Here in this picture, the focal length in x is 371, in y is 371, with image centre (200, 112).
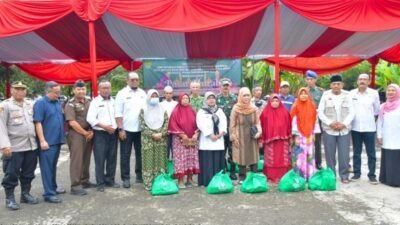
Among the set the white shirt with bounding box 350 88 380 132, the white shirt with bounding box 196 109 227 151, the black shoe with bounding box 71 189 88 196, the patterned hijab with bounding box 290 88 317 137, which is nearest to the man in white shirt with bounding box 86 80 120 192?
the black shoe with bounding box 71 189 88 196

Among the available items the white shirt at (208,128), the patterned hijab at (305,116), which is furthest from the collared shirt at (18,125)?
the patterned hijab at (305,116)

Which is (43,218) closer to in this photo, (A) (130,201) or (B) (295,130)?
(A) (130,201)

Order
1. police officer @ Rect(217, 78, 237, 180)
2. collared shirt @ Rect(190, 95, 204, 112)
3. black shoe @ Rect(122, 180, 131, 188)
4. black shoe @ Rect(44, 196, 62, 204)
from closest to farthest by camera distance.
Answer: black shoe @ Rect(44, 196, 62, 204)
black shoe @ Rect(122, 180, 131, 188)
police officer @ Rect(217, 78, 237, 180)
collared shirt @ Rect(190, 95, 204, 112)

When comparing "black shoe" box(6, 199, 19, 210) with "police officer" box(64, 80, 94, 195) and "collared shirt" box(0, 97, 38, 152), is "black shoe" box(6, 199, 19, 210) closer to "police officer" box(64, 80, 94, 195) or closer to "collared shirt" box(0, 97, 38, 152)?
"collared shirt" box(0, 97, 38, 152)

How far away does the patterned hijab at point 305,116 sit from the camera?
16.1 feet

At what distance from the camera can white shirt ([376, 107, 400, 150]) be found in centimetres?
489

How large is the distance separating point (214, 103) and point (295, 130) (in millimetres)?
1152

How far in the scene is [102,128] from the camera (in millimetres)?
4770

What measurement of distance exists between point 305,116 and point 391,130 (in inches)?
45.8

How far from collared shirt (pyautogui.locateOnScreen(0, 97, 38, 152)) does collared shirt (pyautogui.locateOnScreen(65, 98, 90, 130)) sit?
484 millimetres

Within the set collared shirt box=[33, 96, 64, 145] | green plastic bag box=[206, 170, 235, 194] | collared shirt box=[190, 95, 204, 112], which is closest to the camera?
collared shirt box=[33, 96, 64, 145]

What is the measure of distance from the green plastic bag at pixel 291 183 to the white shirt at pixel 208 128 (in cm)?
90

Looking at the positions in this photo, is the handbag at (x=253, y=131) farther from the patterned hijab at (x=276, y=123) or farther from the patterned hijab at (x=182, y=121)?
the patterned hijab at (x=182, y=121)

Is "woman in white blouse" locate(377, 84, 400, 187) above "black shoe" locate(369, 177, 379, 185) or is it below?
above
